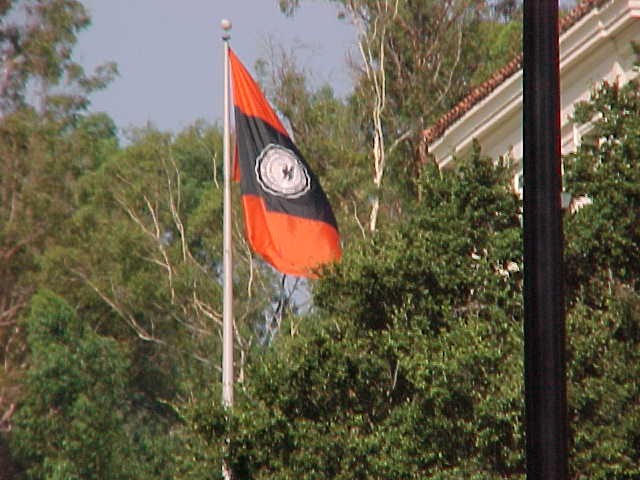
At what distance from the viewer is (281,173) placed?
2703 centimetres

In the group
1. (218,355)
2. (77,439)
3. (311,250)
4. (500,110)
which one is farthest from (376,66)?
(311,250)

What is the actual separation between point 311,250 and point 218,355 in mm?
27606

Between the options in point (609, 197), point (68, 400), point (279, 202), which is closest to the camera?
point (609, 197)

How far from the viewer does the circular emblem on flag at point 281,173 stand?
2680 centimetres

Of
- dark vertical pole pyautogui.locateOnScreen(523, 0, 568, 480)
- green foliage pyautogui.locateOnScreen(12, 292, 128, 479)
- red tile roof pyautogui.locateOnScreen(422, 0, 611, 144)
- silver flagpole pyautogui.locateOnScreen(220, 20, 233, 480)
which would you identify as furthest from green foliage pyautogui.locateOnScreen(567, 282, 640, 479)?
green foliage pyautogui.locateOnScreen(12, 292, 128, 479)

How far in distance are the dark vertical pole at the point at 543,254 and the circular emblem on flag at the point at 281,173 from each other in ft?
67.0

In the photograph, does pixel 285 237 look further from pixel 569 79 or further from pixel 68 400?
pixel 68 400

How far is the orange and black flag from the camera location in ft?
86.8

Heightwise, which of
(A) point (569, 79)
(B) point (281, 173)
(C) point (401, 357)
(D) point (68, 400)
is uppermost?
(D) point (68, 400)

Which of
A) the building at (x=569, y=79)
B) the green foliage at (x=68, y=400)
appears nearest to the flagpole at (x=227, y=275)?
the building at (x=569, y=79)

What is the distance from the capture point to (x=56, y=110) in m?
62.1

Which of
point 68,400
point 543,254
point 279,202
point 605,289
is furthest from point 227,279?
point 68,400

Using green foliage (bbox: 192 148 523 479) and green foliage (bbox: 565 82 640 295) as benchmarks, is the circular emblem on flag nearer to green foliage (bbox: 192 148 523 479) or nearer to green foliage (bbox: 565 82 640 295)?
green foliage (bbox: 192 148 523 479)

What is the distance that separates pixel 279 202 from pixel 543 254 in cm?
2073
